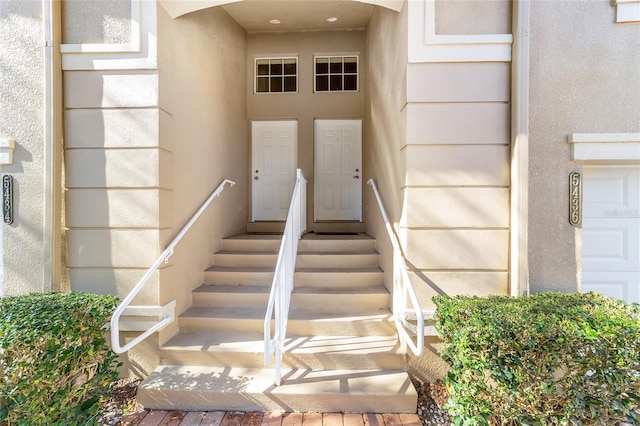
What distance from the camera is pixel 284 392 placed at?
232 centimetres

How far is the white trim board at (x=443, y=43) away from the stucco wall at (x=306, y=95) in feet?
7.90

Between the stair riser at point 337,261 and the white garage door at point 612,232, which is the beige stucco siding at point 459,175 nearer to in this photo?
the white garage door at point 612,232

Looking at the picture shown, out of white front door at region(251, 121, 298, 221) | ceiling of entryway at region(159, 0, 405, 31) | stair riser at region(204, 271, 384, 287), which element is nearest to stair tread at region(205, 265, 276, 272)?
stair riser at region(204, 271, 384, 287)

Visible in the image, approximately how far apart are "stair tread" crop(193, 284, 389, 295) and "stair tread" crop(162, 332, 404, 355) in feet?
1.47

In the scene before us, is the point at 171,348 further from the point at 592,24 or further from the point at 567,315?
the point at 592,24

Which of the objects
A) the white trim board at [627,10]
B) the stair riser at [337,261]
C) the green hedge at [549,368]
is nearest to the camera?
the green hedge at [549,368]

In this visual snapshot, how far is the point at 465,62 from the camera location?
8.40 ft

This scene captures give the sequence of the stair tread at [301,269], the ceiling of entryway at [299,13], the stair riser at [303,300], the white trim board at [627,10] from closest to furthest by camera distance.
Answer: the white trim board at [627,10]
the stair riser at [303,300]
the stair tread at [301,269]
the ceiling of entryway at [299,13]

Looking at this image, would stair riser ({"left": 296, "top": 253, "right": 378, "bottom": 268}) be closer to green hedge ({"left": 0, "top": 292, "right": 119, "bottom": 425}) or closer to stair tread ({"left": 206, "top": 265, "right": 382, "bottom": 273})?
stair tread ({"left": 206, "top": 265, "right": 382, "bottom": 273})

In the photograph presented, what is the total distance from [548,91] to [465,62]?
68 centimetres

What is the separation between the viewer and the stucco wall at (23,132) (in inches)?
105

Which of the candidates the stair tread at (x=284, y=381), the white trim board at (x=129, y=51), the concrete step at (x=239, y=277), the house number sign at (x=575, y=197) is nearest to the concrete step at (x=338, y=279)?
the concrete step at (x=239, y=277)

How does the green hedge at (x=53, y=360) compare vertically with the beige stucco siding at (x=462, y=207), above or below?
below

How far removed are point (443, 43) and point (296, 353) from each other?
2.63 m
